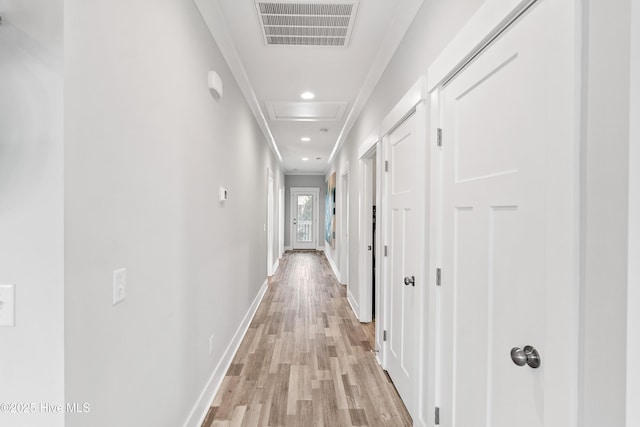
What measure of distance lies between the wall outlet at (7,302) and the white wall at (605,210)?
146 cm

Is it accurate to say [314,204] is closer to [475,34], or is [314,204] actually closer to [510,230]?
[475,34]

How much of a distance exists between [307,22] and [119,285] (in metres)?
1.94

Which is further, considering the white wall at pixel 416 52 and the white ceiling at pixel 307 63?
the white ceiling at pixel 307 63

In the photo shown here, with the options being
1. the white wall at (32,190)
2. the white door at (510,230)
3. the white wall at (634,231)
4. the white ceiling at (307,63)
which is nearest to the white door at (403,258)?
the white door at (510,230)

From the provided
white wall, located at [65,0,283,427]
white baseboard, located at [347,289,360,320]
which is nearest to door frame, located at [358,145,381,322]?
white baseboard, located at [347,289,360,320]

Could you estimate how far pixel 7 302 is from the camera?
0.83m

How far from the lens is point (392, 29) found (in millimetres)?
2148

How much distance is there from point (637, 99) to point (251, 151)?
345 centimetres

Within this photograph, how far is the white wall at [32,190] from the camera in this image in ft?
2.71

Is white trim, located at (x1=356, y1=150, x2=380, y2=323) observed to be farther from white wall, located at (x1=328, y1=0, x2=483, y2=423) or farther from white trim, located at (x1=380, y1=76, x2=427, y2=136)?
white trim, located at (x1=380, y1=76, x2=427, y2=136)

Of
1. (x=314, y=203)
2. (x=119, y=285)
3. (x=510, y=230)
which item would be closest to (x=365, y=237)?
(x=510, y=230)

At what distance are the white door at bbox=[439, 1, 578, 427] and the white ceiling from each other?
0.98m

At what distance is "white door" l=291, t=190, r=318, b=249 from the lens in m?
10.1

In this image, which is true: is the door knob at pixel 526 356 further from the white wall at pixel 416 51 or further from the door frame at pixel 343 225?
the door frame at pixel 343 225
